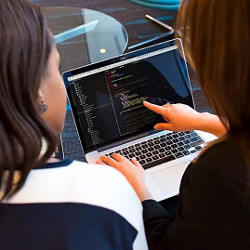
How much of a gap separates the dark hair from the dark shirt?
271mm

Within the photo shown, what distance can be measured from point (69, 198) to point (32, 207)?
58 mm

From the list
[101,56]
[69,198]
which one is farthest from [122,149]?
[101,56]

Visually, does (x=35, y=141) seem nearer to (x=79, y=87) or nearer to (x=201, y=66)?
(x=201, y=66)

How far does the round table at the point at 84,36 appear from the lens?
1.83 metres

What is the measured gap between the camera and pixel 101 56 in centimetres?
182

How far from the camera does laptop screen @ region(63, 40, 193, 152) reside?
1174 millimetres

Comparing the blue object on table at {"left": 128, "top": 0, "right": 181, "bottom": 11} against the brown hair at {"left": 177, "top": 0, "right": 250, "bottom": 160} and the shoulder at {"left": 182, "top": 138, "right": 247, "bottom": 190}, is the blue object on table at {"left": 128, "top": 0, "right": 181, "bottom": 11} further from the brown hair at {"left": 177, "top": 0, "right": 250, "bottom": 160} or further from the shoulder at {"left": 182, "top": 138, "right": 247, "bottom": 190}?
the shoulder at {"left": 182, "top": 138, "right": 247, "bottom": 190}

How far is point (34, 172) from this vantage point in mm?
670

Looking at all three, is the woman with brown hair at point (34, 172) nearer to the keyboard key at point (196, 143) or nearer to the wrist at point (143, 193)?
the wrist at point (143, 193)

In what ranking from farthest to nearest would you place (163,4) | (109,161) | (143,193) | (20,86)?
(163,4), (109,161), (143,193), (20,86)

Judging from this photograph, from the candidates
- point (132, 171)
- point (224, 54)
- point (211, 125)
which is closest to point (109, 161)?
point (132, 171)

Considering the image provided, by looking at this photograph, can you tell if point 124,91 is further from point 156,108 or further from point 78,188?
point 78,188

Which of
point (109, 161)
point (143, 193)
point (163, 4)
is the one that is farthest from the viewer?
point (163, 4)

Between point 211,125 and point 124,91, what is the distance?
266 millimetres
